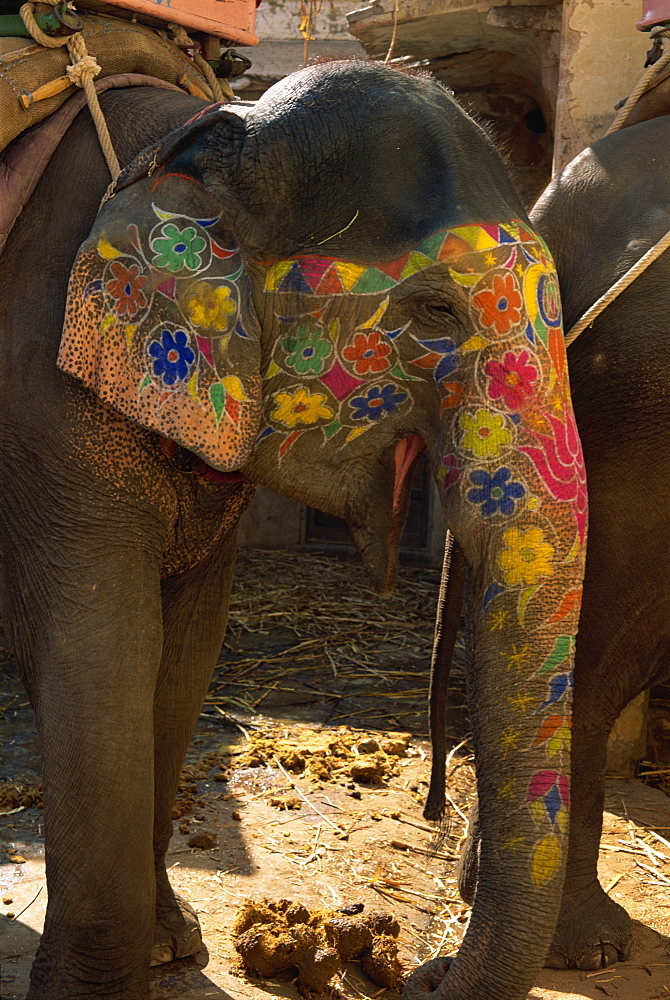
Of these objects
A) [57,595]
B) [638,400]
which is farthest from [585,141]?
[57,595]

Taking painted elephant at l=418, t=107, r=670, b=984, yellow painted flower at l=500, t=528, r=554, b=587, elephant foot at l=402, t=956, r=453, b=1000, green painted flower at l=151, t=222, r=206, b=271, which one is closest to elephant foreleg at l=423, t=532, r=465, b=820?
painted elephant at l=418, t=107, r=670, b=984

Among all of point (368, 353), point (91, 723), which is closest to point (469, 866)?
point (91, 723)

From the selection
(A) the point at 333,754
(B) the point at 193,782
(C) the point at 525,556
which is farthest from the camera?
(A) the point at 333,754

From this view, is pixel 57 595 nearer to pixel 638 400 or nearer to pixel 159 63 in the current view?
pixel 159 63

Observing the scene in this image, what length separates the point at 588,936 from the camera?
2.65 metres

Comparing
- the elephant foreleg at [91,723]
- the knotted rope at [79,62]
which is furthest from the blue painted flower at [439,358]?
the knotted rope at [79,62]

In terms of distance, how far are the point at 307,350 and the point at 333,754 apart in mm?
2308

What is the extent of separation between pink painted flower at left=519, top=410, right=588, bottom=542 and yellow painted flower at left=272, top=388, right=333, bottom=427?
0.33 m

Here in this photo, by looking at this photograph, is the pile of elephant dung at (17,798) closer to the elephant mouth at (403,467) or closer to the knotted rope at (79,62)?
the elephant mouth at (403,467)

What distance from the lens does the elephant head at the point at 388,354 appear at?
5.43 feet

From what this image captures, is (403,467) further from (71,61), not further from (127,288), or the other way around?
(71,61)

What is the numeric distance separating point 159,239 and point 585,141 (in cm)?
Answer: 220

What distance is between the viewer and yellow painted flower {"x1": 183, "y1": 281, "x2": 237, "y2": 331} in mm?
1801

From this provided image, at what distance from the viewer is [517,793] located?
5.38 feet
